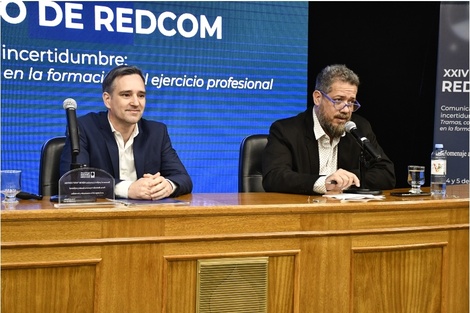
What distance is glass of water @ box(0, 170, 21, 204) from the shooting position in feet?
8.37

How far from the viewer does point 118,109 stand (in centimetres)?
340

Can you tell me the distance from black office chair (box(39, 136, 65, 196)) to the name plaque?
776mm

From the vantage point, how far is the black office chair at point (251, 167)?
373 centimetres

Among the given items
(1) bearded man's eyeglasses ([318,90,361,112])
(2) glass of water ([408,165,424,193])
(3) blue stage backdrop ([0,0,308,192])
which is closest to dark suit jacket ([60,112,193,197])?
(1) bearded man's eyeglasses ([318,90,361,112])

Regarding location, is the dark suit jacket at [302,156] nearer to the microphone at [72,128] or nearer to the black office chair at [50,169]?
the black office chair at [50,169]

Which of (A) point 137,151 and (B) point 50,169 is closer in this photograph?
(B) point 50,169

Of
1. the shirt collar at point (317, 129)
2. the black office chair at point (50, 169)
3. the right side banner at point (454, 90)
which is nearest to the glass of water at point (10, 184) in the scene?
the black office chair at point (50, 169)

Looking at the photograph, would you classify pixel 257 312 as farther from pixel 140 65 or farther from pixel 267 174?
pixel 140 65

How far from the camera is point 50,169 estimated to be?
10.8ft

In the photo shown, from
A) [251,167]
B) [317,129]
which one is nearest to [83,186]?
[251,167]

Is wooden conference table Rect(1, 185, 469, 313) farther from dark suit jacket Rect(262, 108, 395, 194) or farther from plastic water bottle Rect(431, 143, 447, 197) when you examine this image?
dark suit jacket Rect(262, 108, 395, 194)

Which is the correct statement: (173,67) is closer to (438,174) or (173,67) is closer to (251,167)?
(251,167)

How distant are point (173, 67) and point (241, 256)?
2.67 meters

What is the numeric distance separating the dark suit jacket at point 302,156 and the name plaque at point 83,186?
1111 mm
